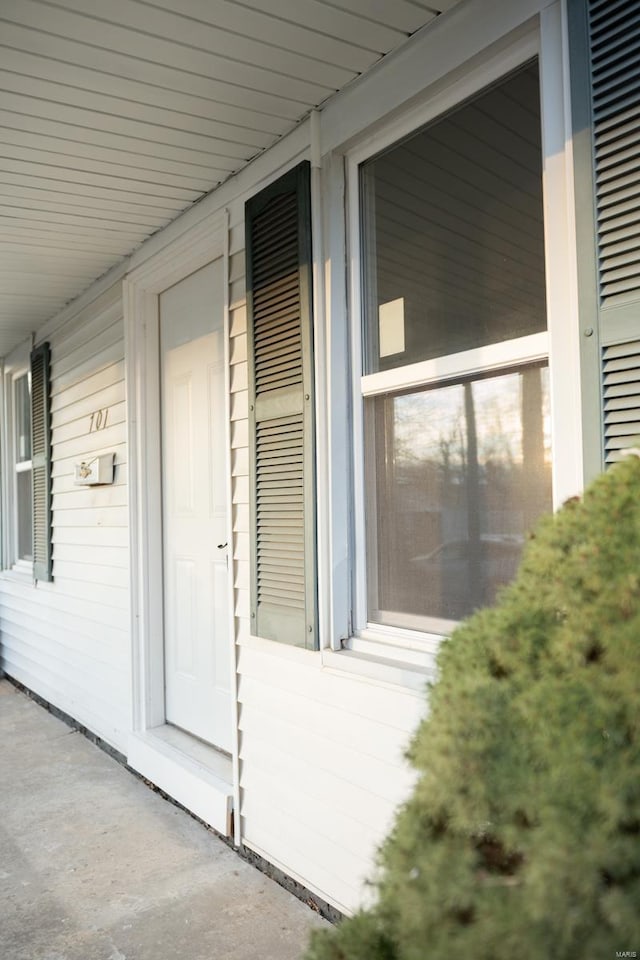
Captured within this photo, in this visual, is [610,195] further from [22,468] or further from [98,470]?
[22,468]

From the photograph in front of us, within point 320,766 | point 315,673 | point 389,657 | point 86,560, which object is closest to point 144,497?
point 86,560

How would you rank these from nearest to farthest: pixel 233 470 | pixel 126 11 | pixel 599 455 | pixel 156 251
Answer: pixel 599 455, pixel 126 11, pixel 233 470, pixel 156 251

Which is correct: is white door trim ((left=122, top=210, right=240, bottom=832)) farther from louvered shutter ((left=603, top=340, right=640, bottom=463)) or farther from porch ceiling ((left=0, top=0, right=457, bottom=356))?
louvered shutter ((left=603, top=340, right=640, bottom=463))

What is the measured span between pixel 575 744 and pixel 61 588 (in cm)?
436

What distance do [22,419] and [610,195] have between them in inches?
211

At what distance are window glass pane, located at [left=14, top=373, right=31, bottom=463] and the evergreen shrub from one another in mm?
5339

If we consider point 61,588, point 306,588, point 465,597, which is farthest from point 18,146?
point 61,588

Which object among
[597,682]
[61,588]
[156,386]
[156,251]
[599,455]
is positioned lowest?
[61,588]

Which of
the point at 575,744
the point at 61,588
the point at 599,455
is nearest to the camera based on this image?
the point at 575,744

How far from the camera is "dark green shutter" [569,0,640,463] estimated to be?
4.85 feet

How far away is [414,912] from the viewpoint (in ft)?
2.99

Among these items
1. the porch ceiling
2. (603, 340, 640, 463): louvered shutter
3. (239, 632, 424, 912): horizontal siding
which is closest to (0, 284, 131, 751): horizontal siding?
the porch ceiling

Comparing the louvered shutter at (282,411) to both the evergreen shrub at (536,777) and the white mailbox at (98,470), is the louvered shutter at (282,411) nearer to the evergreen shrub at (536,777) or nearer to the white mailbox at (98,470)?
the evergreen shrub at (536,777)

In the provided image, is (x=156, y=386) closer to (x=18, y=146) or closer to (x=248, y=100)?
(x=18, y=146)
